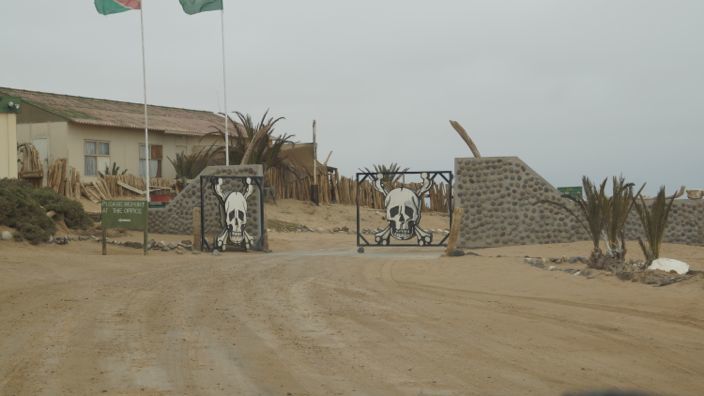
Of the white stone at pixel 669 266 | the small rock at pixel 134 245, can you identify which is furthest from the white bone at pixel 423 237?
the white stone at pixel 669 266

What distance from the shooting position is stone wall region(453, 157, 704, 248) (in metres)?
20.0

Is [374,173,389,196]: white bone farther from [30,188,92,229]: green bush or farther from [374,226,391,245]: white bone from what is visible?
[30,188,92,229]: green bush

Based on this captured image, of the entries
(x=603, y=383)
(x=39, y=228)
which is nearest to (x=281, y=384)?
(x=603, y=383)

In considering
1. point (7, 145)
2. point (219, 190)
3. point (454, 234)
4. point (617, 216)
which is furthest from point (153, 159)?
point (617, 216)

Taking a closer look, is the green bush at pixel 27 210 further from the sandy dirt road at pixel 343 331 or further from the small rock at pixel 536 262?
Result: the small rock at pixel 536 262

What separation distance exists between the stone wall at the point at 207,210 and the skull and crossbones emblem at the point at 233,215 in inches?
16.8

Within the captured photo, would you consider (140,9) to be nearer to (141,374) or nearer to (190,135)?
(190,135)

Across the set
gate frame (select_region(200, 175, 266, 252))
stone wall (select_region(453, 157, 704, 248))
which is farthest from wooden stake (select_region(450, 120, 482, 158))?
gate frame (select_region(200, 175, 266, 252))

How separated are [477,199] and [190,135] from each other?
63.8ft

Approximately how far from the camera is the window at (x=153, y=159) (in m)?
34.1

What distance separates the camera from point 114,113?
3459cm

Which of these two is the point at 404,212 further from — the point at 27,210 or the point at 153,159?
the point at 153,159

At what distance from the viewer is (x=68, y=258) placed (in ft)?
53.5

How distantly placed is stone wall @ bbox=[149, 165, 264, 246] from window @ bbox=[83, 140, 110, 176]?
28.2 ft
